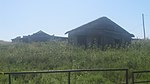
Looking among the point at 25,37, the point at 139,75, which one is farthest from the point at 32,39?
the point at 139,75

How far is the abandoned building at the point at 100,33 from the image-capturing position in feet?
110

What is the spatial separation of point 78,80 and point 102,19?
22500 mm

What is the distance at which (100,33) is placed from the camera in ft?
109

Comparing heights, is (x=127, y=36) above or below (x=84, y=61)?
above

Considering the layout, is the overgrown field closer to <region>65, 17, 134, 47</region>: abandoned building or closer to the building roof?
<region>65, 17, 134, 47</region>: abandoned building

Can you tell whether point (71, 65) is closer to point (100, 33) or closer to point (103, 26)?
point (100, 33)

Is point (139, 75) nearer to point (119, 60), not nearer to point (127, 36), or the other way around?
point (119, 60)

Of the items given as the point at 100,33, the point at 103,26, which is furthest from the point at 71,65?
the point at 103,26

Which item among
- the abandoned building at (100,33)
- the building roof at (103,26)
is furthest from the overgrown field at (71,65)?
the building roof at (103,26)

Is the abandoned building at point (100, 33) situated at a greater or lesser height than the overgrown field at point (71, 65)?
greater

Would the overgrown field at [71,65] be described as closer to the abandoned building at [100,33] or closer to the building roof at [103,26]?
the abandoned building at [100,33]

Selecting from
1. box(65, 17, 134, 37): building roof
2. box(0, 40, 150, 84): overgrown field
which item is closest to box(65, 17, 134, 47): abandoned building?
box(65, 17, 134, 37): building roof

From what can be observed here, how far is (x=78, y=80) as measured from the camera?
41.4 feet

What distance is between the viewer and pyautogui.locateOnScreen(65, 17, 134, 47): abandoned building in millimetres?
33406
